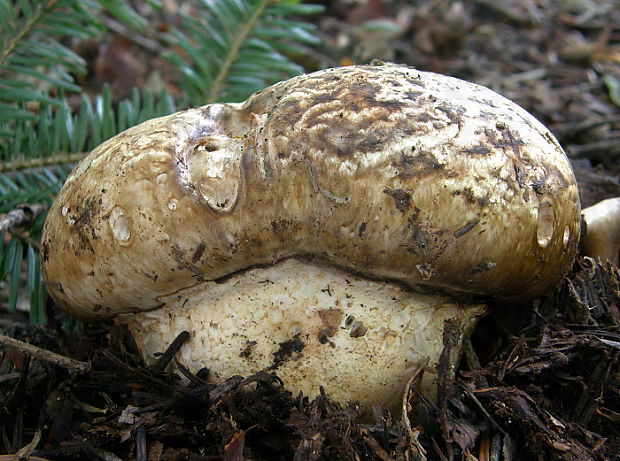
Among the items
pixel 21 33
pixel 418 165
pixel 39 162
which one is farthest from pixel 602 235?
pixel 21 33

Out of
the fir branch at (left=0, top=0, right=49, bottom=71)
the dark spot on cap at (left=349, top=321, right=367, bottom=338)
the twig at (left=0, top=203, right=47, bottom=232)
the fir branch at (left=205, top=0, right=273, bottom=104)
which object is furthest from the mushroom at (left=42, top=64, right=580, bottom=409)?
the fir branch at (left=205, top=0, right=273, bottom=104)

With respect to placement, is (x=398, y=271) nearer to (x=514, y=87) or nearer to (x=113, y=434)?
(x=113, y=434)

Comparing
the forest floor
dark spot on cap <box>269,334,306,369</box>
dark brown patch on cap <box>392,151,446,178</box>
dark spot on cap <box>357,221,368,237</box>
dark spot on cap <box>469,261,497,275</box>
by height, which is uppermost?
dark brown patch on cap <box>392,151,446,178</box>

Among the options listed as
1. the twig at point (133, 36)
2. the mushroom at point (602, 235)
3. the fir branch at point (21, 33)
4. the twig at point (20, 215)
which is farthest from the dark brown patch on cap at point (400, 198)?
the twig at point (133, 36)

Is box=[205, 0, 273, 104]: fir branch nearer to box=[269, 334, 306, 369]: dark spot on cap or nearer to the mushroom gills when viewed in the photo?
the mushroom gills

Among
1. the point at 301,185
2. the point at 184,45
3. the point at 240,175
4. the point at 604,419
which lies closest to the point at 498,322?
the point at 604,419
